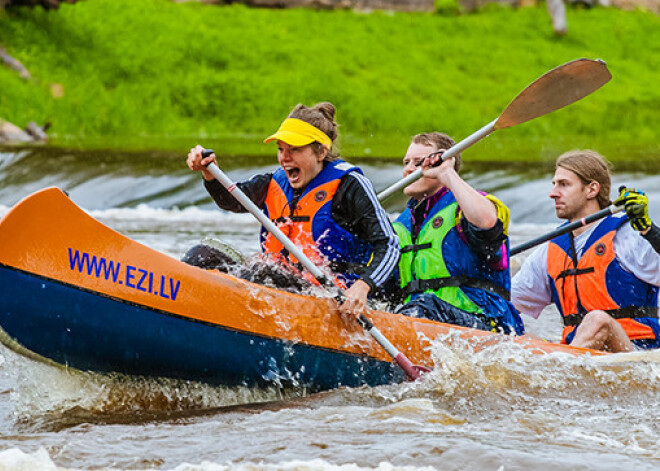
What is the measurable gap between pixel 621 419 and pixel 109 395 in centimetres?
202

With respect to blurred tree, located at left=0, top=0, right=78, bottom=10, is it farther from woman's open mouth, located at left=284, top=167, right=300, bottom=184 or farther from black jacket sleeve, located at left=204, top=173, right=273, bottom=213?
woman's open mouth, located at left=284, top=167, right=300, bottom=184

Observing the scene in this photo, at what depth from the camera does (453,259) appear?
445 cm

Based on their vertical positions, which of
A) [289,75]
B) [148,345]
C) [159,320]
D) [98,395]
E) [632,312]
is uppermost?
[289,75]

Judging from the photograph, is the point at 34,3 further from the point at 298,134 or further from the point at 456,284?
the point at 456,284

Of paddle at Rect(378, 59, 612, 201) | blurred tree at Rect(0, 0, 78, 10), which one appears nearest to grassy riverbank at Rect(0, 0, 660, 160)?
blurred tree at Rect(0, 0, 78, 10)

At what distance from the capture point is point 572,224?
4.86 m

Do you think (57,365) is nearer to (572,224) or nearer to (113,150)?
(572,224)

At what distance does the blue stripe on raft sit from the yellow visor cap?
2.84 ft

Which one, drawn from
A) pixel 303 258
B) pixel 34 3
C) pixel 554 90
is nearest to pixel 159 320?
pixel 303 258

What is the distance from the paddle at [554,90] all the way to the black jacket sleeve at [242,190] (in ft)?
2.08

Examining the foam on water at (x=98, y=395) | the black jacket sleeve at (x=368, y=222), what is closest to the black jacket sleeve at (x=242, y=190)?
the black jacket sleeve at (x=368, y=222)

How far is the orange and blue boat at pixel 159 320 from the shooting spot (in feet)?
12.2

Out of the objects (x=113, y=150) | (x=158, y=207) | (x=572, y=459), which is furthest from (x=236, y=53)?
(x=572, y=459)

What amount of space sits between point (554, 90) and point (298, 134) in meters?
1.50
